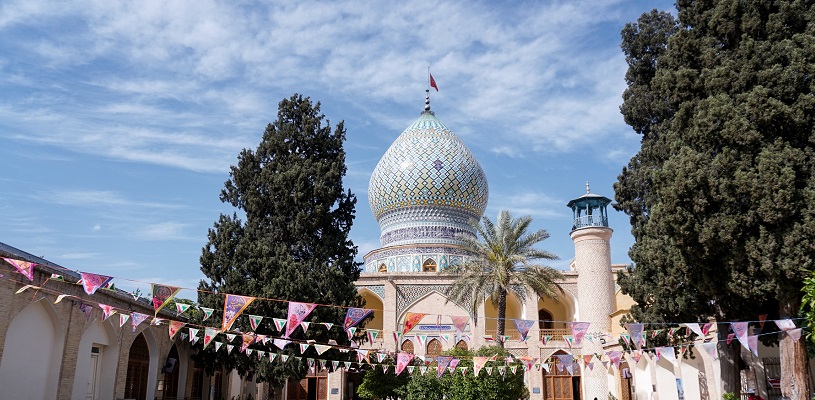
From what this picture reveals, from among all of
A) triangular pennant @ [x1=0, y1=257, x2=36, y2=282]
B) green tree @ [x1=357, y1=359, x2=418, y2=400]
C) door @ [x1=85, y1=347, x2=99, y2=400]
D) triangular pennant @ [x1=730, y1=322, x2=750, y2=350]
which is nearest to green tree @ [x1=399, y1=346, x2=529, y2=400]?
green tree @ [x1=357, y1=359, x2=418, y2=400]

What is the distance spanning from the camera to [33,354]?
13.6 metres

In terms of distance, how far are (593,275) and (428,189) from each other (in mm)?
10290

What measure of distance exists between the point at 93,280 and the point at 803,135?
44.4ft

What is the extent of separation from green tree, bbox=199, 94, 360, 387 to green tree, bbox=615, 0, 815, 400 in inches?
348

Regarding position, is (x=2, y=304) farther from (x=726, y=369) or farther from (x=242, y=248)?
(x=726, y=369)

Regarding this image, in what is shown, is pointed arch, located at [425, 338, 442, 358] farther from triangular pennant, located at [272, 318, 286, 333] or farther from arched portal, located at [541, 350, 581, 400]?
triangular pennant, located at [272, 318, 286, 333]

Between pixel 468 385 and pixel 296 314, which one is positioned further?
pixel 468 385

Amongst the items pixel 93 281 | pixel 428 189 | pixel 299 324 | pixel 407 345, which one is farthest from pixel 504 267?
pixel 93 281

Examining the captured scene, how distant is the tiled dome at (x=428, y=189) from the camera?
115ft

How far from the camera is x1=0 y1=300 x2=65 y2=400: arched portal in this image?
12.8m

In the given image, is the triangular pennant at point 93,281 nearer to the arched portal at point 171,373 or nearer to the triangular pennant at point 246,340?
the triangular pennant at point 246,340

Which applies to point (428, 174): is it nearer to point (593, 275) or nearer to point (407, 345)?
point (407, 345)

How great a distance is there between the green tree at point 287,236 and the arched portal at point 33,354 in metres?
4.24

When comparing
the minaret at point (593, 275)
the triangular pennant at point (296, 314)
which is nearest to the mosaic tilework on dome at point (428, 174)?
the minaret at point (593, 275)
